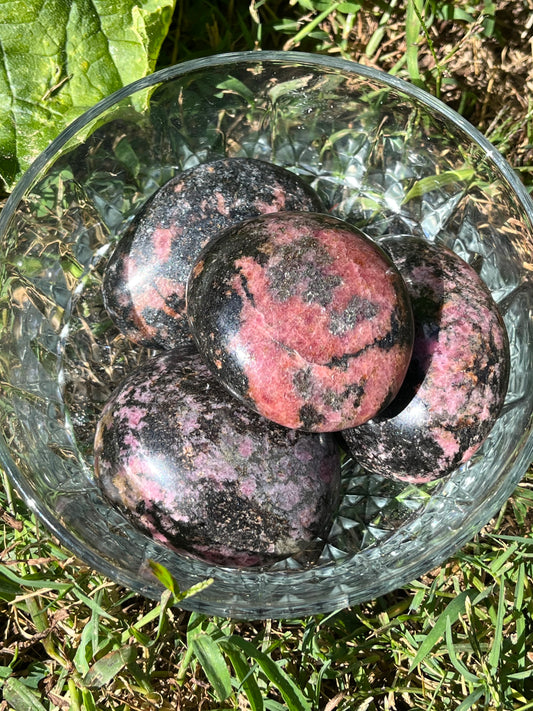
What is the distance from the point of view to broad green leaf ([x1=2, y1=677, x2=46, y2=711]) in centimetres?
185

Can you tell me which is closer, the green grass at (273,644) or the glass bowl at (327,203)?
the glass bowl at (327,203)

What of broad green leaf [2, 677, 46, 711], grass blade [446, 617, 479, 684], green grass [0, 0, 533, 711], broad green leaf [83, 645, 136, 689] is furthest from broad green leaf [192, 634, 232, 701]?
grass blade [446, 617, 479, 684]

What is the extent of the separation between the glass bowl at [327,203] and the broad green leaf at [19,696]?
1.65 ft

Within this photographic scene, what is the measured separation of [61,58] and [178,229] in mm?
806

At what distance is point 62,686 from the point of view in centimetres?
187

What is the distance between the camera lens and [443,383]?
1.54 meters

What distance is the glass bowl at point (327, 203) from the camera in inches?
66.7

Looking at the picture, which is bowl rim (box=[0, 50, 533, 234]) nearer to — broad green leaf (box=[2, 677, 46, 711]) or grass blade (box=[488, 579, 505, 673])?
grass blade (box=[488, 579, 505, 673])

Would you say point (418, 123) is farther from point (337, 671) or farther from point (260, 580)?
point (337, 671)

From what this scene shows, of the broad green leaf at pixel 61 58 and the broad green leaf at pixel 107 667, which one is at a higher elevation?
the broad green leaf at pixel 61 58

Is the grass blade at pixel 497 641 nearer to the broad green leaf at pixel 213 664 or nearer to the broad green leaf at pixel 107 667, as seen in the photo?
the broad green leaf at pixel 213 664

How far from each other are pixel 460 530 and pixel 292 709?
1.95 feet

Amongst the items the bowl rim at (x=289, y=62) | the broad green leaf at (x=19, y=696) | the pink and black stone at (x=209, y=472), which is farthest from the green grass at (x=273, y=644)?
the bowl rim at (x=289, y=62)

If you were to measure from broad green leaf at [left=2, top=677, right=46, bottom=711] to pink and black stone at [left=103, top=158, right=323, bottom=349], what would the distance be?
960 mm
